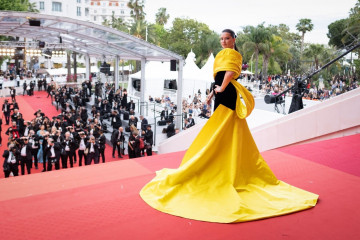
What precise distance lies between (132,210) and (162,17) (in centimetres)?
6831

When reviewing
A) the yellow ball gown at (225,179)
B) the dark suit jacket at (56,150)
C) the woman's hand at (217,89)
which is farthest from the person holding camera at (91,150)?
the woman's hand at (217,89)

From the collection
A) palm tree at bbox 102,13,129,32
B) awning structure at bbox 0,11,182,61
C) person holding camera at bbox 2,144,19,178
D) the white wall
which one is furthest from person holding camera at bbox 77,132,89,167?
palm tree at bbox 102,13,129,32

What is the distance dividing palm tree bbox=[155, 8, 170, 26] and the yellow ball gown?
67295 millimetres

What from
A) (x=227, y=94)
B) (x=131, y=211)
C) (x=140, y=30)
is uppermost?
(x=140, y=30)

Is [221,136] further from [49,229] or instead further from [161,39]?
[161,39]

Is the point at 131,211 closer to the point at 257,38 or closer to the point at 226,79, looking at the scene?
the point at 226,79

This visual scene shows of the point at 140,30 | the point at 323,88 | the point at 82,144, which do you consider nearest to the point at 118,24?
the point at 140,30

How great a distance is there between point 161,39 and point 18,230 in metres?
49.2

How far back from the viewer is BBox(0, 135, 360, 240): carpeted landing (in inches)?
105

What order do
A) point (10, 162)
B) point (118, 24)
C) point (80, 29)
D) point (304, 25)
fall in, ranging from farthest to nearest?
point (118, 24) → point (304, 25) → point (80, 29) → point (10, 162)

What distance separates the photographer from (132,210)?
3098 millimetres

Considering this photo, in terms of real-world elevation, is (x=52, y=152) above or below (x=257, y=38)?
below

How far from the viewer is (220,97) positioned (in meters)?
3.28

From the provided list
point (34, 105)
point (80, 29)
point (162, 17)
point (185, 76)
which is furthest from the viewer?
point (162, 17)
